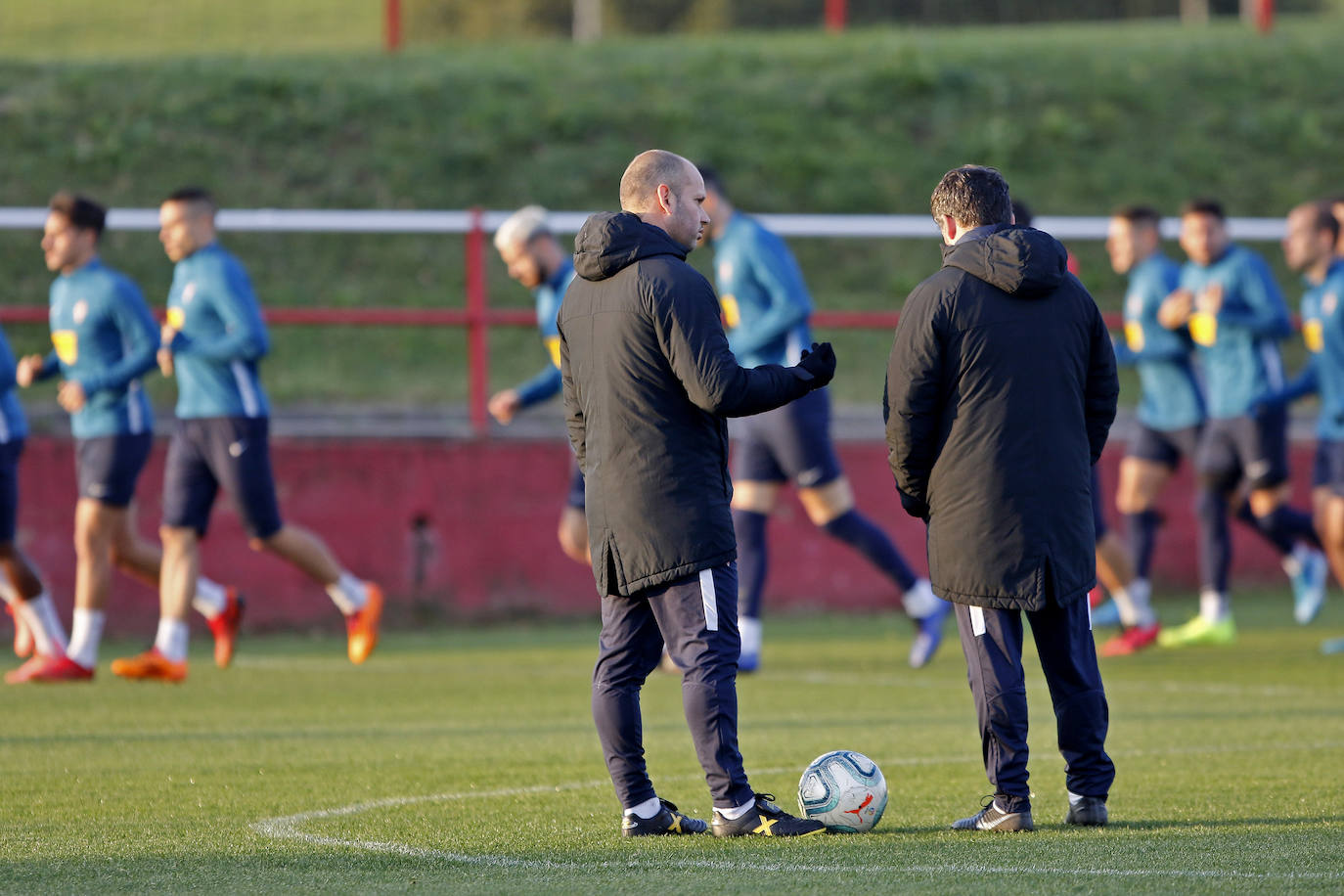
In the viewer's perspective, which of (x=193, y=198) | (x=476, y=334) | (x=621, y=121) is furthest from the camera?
(x=621, y=121)

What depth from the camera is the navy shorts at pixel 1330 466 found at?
1089cm

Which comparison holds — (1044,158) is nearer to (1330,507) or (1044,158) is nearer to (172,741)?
(1330,507)

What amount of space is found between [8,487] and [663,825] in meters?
5.63

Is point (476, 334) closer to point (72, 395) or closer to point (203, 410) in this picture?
point (203, 410)

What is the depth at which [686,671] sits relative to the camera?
5.18 metres

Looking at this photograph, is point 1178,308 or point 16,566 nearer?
point 16,566

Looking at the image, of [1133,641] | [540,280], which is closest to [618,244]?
[540,280]

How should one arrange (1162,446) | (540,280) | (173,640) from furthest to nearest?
(1162,446) < (540,280) < (173,640)

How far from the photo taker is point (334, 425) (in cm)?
1342

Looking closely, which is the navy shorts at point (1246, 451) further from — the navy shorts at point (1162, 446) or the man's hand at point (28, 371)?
the man's hand at point (28, 371)

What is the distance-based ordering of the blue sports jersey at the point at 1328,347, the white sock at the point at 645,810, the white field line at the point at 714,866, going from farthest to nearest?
the blue sports jersey at the point at 1328,347
the white sock at the point at 645,810
the white field line at the point at 714,866

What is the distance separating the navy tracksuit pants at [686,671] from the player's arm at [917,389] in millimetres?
582

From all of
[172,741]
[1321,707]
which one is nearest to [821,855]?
[172,741]

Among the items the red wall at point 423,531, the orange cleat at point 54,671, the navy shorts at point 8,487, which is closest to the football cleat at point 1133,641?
the red wall at point 423,531
